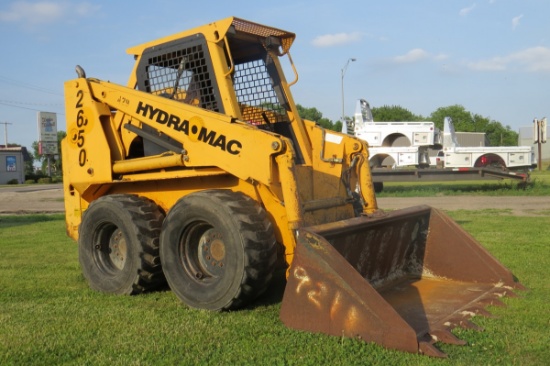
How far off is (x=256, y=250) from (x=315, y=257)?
0.59m

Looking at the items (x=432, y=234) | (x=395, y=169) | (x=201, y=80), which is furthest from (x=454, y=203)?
(x=201, y=80)

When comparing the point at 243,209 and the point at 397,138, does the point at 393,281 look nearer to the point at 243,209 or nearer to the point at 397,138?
the point at 243,209

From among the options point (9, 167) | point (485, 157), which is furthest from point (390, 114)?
point (485, 157)

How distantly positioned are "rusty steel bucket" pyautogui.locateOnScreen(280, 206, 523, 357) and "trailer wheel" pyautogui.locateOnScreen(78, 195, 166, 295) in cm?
172

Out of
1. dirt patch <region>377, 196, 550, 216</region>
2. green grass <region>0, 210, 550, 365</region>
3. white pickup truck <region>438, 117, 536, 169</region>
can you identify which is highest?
white pickup truck <region>438, 117, 536, 169</region>

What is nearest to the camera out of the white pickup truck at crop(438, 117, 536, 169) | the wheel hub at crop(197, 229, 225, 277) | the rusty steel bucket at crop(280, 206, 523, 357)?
the rusty steel bucket at crop(280, 206, 523, 357)

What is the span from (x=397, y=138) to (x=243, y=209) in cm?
1805

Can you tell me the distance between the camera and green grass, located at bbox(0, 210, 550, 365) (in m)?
3.92

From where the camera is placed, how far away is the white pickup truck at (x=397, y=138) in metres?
21.6

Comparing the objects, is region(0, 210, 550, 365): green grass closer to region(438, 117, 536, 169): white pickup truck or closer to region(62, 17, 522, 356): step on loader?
region(62, 17, 522, 356): step on loader

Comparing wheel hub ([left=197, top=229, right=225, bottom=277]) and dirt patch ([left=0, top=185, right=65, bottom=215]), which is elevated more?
wheel hub ([left=197, top=229, right=225, bottom=277])

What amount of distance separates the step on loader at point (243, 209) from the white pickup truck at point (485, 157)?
17.0 m

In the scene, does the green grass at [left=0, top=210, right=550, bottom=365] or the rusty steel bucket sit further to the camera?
the rusty steel bucket

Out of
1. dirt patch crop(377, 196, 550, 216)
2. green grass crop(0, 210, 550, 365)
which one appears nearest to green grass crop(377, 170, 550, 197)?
dirt patch crop(377, 196, 550, 216)
